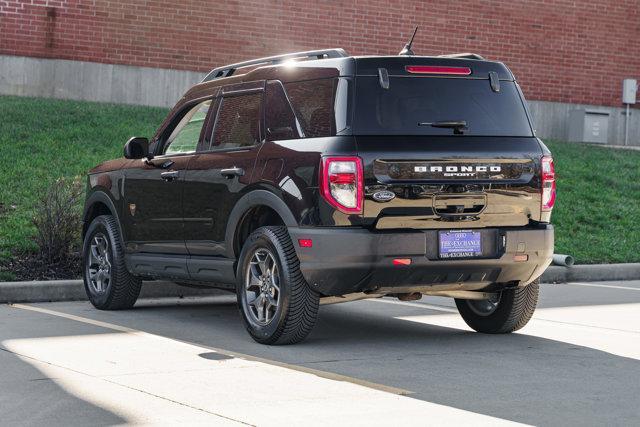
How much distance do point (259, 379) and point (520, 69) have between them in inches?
728

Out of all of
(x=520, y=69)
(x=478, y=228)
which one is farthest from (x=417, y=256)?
(x=520, y=69)

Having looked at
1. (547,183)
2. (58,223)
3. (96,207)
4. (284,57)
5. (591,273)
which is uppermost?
(284,57)

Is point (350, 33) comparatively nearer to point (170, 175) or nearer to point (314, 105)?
point (170, 175)

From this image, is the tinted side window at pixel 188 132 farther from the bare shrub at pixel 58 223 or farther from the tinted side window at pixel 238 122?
the bare shrub at pixel 58 223

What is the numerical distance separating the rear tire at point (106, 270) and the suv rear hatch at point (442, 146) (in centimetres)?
327

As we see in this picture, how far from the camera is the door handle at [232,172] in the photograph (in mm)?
9133

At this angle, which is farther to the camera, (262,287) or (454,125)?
(262,287)

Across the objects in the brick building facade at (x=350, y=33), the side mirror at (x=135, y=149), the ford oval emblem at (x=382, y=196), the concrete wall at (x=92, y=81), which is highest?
the brick building facade at (x=350, y=33)

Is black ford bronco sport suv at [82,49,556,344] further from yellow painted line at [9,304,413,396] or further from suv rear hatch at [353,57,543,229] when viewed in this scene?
yellow painted line at [9,304,413,396]

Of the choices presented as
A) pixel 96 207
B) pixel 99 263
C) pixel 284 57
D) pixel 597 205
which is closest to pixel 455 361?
pixel 284 57

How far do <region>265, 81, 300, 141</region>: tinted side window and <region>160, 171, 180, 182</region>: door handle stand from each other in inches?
48.5

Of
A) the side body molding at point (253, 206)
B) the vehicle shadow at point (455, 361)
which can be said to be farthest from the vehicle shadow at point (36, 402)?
the side body molding at point (253, 206)

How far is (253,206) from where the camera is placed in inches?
353

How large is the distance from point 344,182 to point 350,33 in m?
15.2
